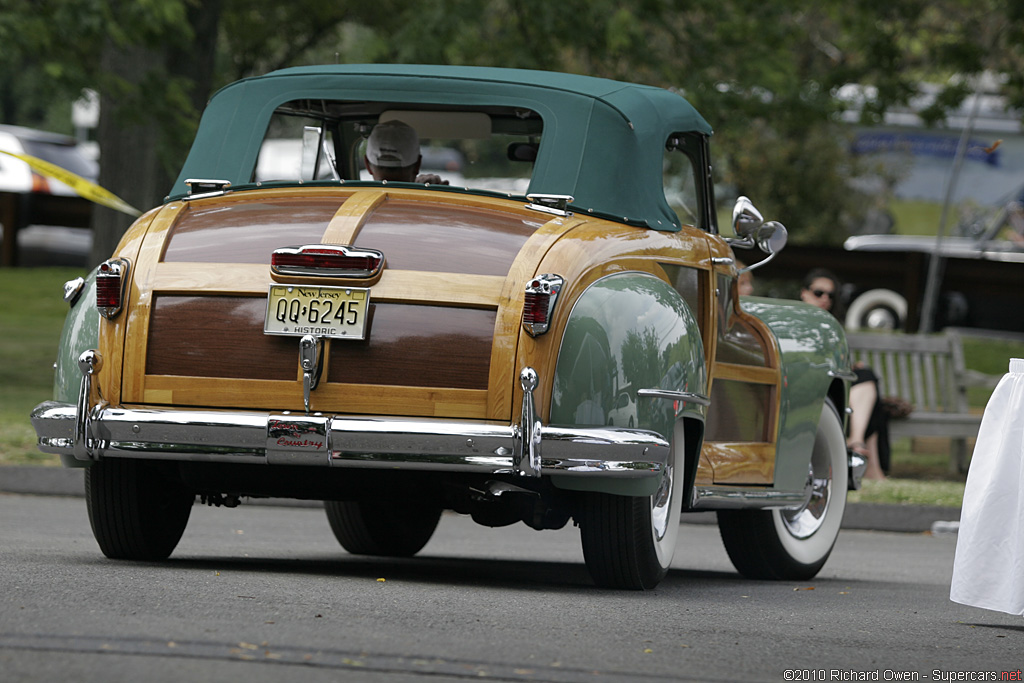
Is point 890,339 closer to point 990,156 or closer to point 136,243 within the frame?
point 136,243

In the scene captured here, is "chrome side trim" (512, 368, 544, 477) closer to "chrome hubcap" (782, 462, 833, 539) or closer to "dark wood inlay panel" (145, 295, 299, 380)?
"dark wood inlay panel" (145, 295, 299, 380)

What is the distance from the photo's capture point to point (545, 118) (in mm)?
6285

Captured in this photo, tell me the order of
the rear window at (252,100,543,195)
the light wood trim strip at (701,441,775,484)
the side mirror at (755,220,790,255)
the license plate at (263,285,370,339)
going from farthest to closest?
the side mirror at (755,220,790,255), the rear window at (252,100,543,195), the light wood trim strip at (701,441,775,484), the license plate at (263,285,370,339)

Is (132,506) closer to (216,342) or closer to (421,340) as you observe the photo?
(216,342)

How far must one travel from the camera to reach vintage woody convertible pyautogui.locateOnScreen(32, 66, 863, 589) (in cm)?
535

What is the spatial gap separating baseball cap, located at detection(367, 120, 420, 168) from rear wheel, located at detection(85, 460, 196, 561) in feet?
5.41

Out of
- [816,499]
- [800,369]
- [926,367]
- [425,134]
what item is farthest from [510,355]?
[926,367]

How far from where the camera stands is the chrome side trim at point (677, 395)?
5602 millimetres

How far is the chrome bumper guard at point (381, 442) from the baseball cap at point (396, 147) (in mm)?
1838

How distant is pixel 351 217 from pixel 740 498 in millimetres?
2135

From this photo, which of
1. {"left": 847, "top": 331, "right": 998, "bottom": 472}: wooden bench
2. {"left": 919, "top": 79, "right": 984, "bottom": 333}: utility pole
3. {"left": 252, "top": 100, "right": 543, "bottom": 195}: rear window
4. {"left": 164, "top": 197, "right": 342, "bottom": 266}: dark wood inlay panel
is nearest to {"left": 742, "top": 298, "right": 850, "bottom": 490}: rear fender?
{"left": 252, "top": 100, "right": 543, "bottom": 195}: rear window

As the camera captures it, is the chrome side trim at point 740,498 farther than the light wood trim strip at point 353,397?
Yes

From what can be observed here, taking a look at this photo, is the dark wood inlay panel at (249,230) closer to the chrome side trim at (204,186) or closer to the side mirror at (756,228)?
the chrome side trim at (204,186)

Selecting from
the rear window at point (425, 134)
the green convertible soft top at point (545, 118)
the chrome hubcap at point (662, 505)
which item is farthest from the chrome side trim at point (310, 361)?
the rear window at point (425, 134)
